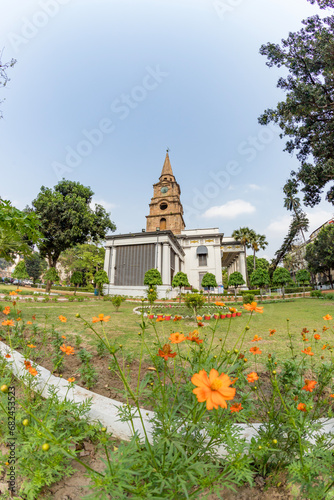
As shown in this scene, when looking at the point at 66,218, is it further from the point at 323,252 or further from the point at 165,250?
the point at 323,252

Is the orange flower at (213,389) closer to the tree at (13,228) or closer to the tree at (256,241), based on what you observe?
the tree at (13,228)

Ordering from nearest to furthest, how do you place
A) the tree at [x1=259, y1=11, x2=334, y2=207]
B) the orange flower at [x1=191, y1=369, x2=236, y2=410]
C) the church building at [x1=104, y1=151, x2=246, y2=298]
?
the orange flower at [x1=191, y1=369, x2=236, y2=410], the tree at [x1=259, y1=11, x2=334, y2=207], the church building at [x1=104, y1=151, x2=246, y2=298]

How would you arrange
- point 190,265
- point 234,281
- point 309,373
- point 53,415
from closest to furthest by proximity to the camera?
point 53,415 < point 309,373 < point 234,281 < point 190,265

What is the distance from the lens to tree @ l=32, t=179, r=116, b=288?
1883 centimetres

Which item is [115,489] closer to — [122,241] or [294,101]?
[294,101]

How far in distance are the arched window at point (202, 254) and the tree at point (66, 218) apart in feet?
55.2

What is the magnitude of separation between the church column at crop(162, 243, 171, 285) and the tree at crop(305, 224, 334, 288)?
25.8 metres

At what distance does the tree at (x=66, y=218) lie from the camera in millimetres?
18828

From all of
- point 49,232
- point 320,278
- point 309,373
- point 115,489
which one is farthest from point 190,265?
point 320,278

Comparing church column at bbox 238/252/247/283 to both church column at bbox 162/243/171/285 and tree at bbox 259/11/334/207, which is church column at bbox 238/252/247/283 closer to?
Result: church column at bbox 162/243/171/285

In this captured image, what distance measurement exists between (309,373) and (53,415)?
297cm

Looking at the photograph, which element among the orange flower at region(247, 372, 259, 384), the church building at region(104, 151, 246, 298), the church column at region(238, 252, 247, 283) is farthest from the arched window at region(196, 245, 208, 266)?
the orange flower at region(247, 372, 259, 384)

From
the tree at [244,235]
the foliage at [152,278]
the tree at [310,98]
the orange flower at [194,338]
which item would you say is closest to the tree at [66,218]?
the foliage at [152,278]

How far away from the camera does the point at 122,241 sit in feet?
87.2
